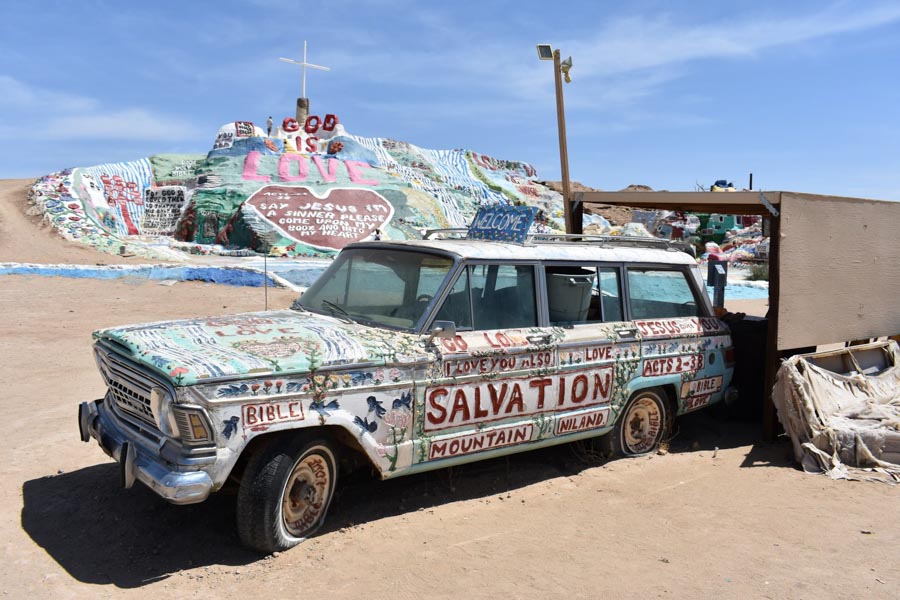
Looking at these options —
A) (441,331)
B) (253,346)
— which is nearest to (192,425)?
(253,346)

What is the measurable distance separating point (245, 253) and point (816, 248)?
21.5 m

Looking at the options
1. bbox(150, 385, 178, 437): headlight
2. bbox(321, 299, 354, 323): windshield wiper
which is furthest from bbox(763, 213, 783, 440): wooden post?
bbox(150, 385, 178, 437): headlight

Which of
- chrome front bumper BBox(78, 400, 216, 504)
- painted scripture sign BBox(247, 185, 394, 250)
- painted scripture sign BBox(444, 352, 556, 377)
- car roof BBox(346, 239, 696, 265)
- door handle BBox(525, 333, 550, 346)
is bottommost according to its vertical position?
chrome front bumper BBox(78, 400, 216, 504)

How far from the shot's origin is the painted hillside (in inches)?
1023

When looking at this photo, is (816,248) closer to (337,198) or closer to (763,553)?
(763,553)

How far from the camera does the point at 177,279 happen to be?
17.1 metres

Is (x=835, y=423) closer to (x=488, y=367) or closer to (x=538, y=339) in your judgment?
(x=538, y=339)

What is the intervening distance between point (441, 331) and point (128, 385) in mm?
1714

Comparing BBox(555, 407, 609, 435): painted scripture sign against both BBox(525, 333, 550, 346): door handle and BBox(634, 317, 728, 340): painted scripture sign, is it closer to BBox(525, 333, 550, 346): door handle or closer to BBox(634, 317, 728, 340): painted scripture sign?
BBox(525, 333, 550, 346): door handle

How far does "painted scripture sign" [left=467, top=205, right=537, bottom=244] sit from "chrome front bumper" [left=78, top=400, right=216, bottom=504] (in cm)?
268

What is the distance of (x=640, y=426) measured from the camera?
5625 mm

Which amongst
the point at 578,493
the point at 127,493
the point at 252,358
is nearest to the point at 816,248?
the point at 578,493

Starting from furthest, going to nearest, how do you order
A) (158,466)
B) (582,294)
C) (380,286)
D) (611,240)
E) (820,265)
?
(820,265)
(611,240)
(582,294)
(380,286)
(158,466)

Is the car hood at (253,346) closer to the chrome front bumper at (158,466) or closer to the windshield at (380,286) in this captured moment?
the windshield at (380,286)
